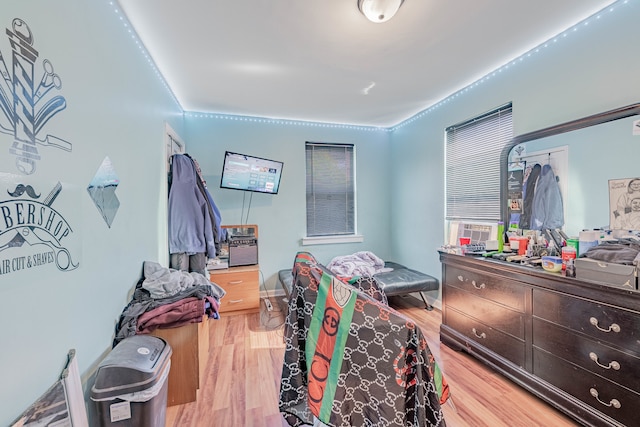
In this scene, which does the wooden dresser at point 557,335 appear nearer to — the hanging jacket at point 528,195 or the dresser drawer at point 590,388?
the dresser drawer at point 590,388

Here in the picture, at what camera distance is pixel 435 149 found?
10.6 ft

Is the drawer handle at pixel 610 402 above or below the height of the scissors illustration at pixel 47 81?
below

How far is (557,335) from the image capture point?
1582mm

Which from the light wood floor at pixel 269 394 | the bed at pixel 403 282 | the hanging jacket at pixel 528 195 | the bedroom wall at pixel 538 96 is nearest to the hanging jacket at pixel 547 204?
the hanging jacket at pixel 528 195

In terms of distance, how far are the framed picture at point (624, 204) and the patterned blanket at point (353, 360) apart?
63.2 inches

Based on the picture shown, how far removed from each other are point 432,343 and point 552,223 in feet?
4.60

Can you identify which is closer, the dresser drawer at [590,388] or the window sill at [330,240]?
the dresser drawer at [590,388]

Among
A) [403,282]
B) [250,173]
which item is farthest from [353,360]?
[250,173]

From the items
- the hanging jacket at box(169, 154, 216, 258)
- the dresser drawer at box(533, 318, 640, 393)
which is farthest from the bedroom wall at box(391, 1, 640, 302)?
the hanging jacket at box(169, 154, 216, 258)

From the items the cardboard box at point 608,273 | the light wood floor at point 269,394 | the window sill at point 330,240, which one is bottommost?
the light wood floor at point 269,394

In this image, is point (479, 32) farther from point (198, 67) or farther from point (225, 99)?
point (225, 99)

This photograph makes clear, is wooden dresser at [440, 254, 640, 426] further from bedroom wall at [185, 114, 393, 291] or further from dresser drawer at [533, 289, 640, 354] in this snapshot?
bedroom wall at [185, 114, 393, 291]

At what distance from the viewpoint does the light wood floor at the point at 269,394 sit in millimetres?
1568

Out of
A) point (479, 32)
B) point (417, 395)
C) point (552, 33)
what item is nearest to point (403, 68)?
point (479, 32)
